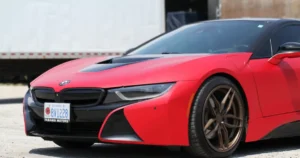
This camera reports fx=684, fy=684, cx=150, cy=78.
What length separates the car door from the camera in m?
5.89

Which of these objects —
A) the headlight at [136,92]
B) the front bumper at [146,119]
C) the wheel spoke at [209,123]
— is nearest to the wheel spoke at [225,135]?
the wheel spoke at [209,123]

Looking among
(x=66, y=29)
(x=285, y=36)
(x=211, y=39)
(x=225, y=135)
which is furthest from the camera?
(x=66, y=29)

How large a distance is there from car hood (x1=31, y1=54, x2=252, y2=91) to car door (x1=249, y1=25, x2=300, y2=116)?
0.47 meters

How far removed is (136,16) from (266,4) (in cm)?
502

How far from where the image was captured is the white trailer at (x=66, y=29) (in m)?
15.4

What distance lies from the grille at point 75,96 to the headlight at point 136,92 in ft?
0.31

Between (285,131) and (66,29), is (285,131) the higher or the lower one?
the higher one

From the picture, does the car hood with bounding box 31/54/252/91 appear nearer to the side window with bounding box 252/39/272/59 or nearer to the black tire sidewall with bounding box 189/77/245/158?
the black tire sidewall with bounding box 189/77/245/158

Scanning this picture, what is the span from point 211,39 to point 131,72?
3.81 feet

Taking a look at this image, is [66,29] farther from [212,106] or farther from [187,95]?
[187,95]

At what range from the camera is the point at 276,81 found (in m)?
6.02

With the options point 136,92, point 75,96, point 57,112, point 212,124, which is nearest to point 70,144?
point 57,112

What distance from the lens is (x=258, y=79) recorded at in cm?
586

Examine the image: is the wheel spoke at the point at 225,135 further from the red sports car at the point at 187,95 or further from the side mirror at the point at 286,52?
the side mirror at the point at 286,52
